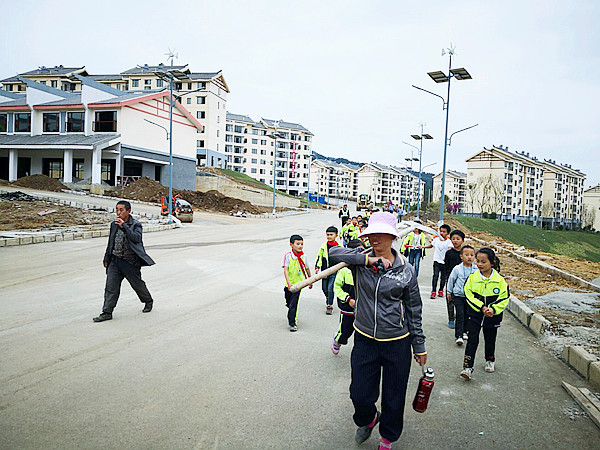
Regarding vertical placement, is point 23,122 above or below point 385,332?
above

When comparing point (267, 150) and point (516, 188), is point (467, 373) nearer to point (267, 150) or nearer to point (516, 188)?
point (516, 188)

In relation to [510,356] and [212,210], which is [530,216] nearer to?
[212,210]

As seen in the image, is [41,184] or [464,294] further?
[41,184]

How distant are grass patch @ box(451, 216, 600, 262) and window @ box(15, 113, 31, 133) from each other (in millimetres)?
43017

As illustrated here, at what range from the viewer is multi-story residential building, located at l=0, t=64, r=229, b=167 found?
65.8m

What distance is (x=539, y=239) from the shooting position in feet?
149

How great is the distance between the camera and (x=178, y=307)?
7.77 metres

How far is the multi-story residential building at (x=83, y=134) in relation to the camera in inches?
1567

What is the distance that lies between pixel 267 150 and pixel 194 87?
3254cm

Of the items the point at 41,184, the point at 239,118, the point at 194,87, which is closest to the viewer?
the point at 41,184

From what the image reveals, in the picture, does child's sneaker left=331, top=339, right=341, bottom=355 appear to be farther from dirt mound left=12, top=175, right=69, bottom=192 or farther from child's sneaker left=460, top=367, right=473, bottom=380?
dirt mound left=12, top=175, right=69, bottom=192

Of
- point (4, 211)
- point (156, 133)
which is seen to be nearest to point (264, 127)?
point (156, 133)

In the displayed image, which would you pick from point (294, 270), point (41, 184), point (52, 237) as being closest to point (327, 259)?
point (294, 270)

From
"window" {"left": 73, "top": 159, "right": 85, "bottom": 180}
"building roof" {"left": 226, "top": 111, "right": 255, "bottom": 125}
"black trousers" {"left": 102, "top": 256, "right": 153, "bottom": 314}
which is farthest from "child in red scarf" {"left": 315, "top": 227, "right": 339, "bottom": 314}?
"building roof" {"left": 226, "top": 111, "right": 255, "bottom": 125}
